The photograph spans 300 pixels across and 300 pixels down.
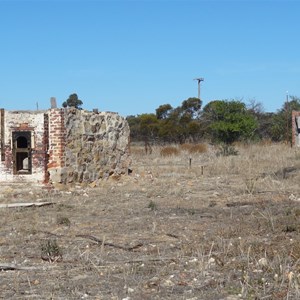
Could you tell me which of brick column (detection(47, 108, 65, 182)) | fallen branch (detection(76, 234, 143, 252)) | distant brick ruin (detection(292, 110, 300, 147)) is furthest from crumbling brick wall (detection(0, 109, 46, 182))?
distant brick ruin (detection(292, 110, 300, 147))

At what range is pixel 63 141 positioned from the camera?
17.3 metres

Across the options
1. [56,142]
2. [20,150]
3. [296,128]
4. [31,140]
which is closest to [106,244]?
[56,142]

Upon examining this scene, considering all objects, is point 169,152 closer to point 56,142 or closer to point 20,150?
point 56,142

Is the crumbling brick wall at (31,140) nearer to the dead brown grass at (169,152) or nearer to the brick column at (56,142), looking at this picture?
the brick column at (56,142)

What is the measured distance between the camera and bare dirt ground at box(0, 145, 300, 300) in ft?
22.2

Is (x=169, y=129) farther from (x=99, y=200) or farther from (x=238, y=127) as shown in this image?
(x=99, y=200)

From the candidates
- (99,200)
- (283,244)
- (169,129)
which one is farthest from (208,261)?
(169,129)

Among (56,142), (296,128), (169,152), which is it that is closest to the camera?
(56,142)

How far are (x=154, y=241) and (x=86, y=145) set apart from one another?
29.2 ft

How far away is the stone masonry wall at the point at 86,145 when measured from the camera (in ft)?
56.6

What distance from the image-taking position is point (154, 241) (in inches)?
387

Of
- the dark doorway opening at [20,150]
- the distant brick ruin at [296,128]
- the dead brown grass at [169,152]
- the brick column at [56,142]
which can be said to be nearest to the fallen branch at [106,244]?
the brick column at [56,142]

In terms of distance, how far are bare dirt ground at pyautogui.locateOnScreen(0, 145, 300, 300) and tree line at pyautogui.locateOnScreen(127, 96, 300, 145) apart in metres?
16.6

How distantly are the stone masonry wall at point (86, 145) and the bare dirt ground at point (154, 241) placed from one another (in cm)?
56
